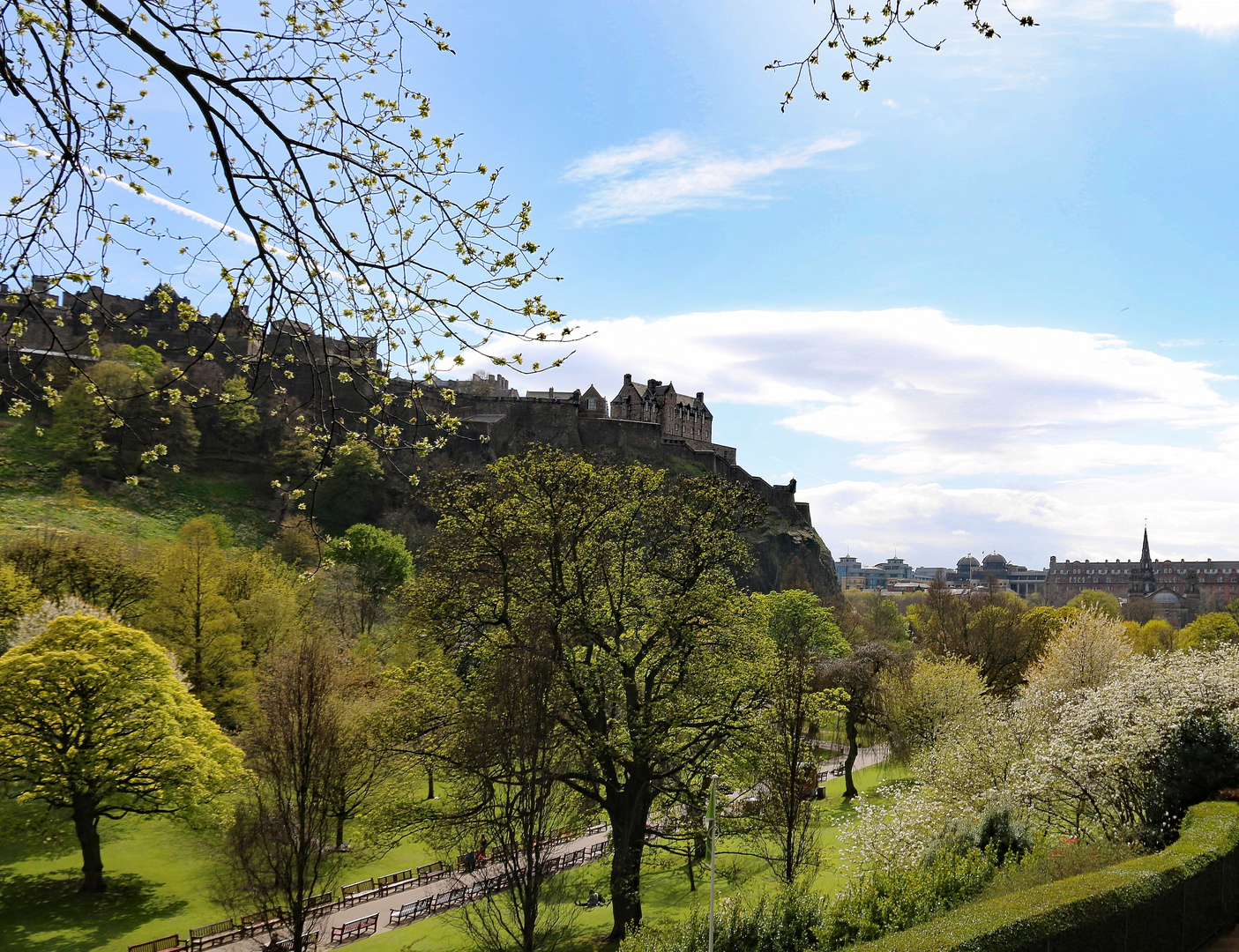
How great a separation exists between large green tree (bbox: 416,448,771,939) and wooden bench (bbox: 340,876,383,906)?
818 cm

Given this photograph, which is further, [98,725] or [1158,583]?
[1158,583]

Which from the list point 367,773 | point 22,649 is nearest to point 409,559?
point 367,773

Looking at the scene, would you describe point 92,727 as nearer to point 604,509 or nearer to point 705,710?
point 604,509

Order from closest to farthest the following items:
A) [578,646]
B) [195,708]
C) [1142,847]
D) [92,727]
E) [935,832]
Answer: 1. [1142,847]
2. [935,832]
3. [578,646]
4. [92,727]
5. [195,708]

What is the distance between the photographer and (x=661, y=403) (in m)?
89.7

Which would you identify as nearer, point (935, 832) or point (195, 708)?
point (935, 832)

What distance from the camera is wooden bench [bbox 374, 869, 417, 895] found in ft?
74.6

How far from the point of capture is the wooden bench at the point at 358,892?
2173 centimetres

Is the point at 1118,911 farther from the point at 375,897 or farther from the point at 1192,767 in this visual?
the point at 375,897

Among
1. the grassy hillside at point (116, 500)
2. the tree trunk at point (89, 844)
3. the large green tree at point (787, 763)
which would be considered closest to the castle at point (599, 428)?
the grassy hillside at point (116, 500)

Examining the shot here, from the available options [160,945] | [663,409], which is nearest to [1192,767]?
[160,945]

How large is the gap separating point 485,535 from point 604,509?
2.90 metres

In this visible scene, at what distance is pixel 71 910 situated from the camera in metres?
19.6

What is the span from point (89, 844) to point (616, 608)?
15.4 meters
